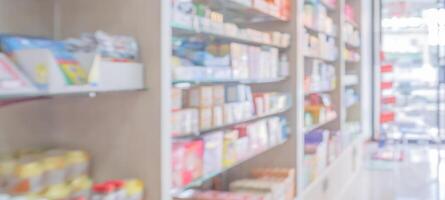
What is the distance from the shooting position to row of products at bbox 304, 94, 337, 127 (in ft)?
15.8

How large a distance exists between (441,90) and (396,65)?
3.00 feet

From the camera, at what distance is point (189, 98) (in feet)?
8.63

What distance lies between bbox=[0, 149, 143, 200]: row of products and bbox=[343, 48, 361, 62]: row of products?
4782 mm

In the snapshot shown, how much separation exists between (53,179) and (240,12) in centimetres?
211

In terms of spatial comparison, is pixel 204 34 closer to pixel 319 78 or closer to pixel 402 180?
pixel 319 78

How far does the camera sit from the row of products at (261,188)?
2959 mm

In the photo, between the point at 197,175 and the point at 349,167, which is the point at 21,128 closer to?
the point at 197,175

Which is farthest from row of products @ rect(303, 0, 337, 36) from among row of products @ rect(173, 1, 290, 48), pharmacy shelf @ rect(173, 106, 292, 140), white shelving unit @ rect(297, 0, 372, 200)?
row of products @ rect(173, 1, 290, 48)

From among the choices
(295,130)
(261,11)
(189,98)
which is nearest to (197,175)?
(189,98)

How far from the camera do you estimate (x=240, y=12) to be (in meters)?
3.62

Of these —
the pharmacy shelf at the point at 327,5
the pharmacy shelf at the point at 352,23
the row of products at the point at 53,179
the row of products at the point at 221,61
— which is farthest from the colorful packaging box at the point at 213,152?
the pharmacy shelf at the point at 352,23

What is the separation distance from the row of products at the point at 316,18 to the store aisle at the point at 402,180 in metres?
1.80

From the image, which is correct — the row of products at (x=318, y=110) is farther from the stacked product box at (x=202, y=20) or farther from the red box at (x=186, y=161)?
the red box at (x=186, y=161)

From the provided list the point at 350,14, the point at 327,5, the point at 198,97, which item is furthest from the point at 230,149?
the point at 350,14
